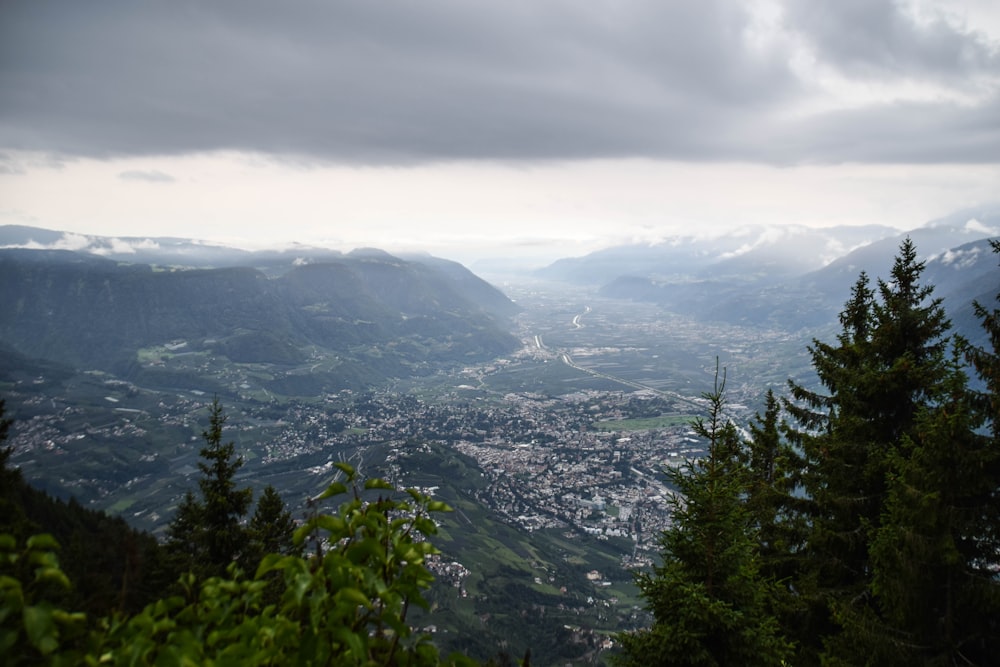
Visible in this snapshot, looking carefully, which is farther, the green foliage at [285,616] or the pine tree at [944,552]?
the pine tree at [944,552]

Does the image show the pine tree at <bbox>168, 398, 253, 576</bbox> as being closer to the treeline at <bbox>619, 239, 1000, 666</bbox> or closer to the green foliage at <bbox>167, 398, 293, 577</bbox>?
the green foliage at <bbox>167, 398, 293, 577</bbox>

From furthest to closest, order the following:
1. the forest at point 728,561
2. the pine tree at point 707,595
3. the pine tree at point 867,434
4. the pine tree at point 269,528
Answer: the pine tree at point 269,528, the pine tree at point 867,434, the pine tree at point 707,595, the forest at point 728,561

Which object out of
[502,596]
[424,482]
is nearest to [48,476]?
[424,482]

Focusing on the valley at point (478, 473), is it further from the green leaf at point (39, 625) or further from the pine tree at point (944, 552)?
the green leaf at point (39, 625)

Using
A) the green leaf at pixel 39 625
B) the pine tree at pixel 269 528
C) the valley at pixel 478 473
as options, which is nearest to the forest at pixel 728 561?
the green leaf at pixel 39 625

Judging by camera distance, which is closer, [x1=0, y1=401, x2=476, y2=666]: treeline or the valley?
[x1=0, y1=401, x2=476, y2=666]: treeline

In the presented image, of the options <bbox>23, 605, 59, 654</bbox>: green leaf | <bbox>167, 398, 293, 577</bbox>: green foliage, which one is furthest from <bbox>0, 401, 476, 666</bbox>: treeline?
<bbox>167, 398, 293, 577</bbox>: green foliage

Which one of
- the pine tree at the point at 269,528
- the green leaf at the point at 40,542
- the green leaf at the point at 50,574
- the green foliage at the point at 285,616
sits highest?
the green leaf at the point at 40,542
